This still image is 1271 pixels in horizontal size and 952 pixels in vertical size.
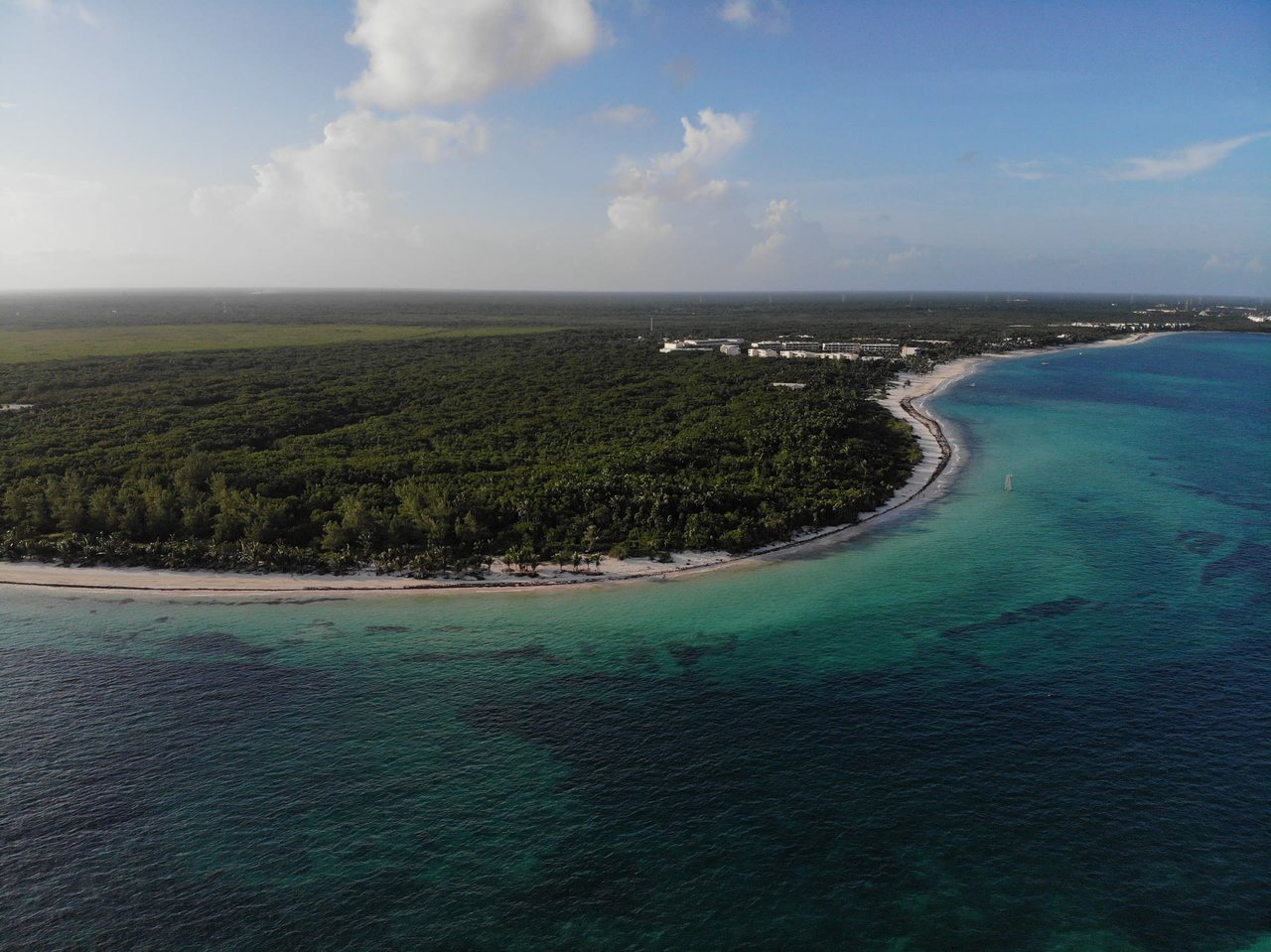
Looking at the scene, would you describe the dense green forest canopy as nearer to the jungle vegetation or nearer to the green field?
the jungle vegetation

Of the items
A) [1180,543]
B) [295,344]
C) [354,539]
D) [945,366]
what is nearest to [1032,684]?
[1180,543]

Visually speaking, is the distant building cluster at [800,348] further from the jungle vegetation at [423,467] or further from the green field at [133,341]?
the green field at [133,341]

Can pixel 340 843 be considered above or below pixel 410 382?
below

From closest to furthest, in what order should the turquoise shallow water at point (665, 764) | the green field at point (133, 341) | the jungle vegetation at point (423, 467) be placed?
the turquoise shallow water at point (665, 764), the jungle vegetation at point (423, 467), the green field at point (133, 341)

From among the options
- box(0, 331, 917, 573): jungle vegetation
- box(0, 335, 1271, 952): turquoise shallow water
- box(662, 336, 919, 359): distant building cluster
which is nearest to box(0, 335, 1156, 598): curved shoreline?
box(0, 331, 917, 573): jungle vegetation

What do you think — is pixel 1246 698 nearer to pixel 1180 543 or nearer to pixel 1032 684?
pixel 1032 684

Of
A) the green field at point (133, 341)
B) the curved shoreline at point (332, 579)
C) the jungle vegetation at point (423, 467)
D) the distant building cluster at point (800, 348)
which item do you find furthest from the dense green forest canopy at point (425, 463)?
the distant building cluster at point (800, 348)

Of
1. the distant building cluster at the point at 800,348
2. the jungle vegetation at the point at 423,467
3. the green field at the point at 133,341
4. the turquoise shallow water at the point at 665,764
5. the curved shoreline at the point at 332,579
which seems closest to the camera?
the turquoise shallow water at the point at 665,764
